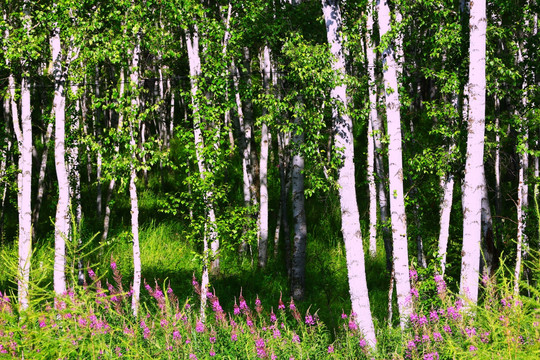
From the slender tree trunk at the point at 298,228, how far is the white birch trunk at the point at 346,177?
157 inches

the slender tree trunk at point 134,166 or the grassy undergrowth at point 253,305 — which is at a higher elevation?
the slender tree trunk at point 134,166

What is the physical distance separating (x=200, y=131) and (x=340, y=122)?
423cm

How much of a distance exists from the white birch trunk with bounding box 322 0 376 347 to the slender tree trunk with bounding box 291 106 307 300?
3.98 meters

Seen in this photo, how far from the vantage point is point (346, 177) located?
8062 mm

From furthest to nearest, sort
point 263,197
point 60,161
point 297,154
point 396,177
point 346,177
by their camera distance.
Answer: point 263,197, point 297,154, point 60,161, point 346,177, point 396,177

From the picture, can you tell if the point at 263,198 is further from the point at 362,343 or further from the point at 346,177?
the point at 362,343

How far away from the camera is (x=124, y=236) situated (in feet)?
35.4

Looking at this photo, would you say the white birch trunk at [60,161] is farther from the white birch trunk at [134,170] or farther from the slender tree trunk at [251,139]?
the slender tree trunk at [251,139]

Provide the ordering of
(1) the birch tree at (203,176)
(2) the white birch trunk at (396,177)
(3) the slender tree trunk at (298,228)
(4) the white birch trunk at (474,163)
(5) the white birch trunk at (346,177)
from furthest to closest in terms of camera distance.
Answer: (3) the slender tree trunk at (298,228), (1) the birch tree at (203,176), (5) the white birch trunk at (346,177), (2) the white birch trunk at (396,177), (4) the white birch trunk at (474,163)

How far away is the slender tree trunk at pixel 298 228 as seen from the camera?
495 inches

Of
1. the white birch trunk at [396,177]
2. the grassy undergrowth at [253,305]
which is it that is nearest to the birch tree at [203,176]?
the grassy undergrowth at [253,305]

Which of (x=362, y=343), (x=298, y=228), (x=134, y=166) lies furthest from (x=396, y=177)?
(x=134, y=166)

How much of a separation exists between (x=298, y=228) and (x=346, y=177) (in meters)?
4.86

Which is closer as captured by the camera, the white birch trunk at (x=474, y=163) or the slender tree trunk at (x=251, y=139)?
the white birch trunk at (x=474, y=163)
